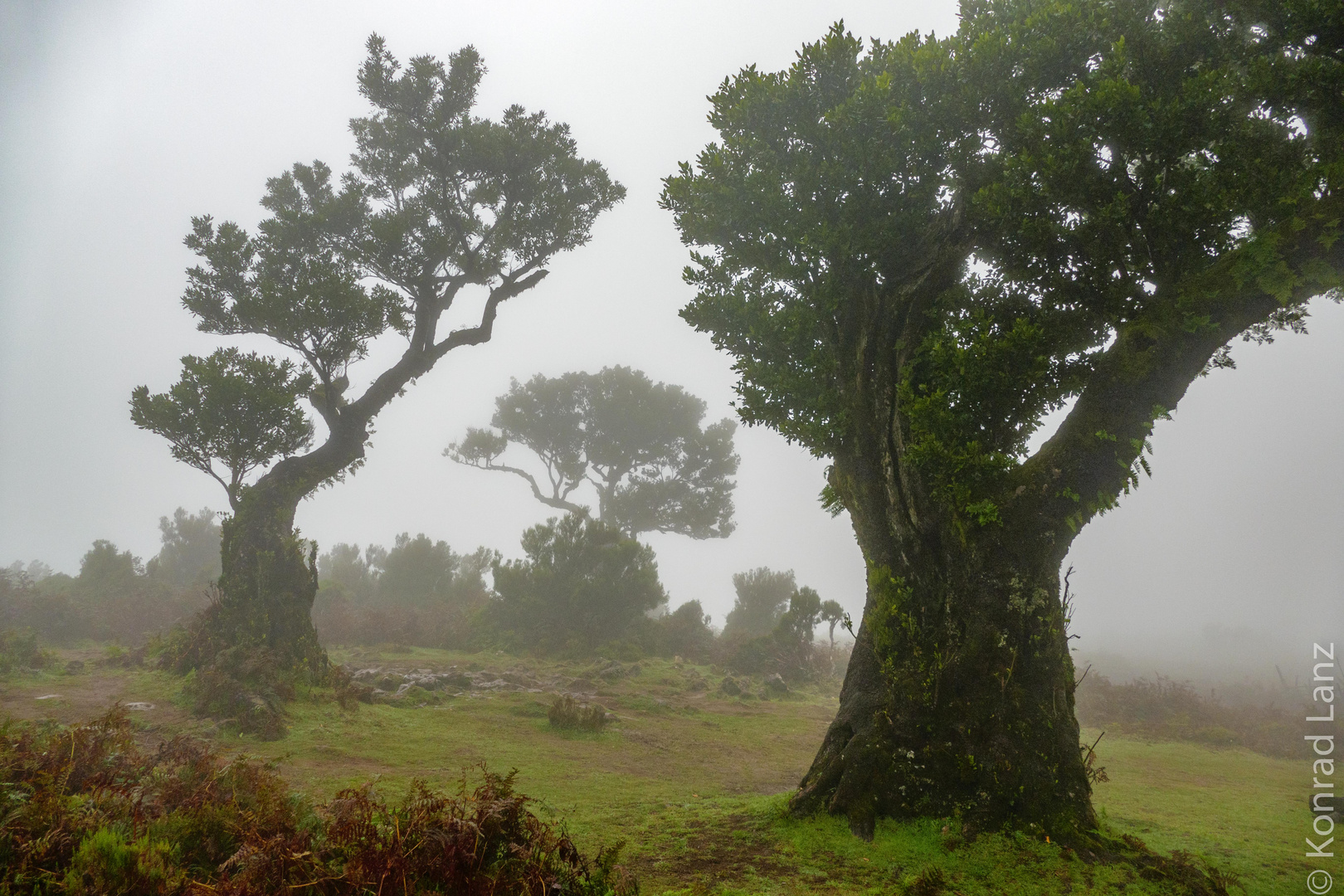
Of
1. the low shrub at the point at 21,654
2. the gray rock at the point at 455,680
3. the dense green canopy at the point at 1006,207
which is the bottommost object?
the low shrub at the point at 21,654

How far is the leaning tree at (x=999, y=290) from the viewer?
675cm

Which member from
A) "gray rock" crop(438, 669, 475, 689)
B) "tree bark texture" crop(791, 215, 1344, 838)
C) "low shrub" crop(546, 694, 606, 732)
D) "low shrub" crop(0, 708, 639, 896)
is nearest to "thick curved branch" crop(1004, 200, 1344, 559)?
"tree bark texture" crop(791, 215, 1344, 838)

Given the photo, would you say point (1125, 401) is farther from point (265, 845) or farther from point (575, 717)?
point (575, 717)

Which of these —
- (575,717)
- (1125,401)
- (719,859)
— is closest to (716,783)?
(575,717)

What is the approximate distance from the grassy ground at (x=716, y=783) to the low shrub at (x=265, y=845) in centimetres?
159

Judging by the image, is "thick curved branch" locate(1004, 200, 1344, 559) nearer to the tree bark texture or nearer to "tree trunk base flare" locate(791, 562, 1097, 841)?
the tree bark texture

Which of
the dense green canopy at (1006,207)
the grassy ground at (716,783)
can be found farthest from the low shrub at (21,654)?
the dense green canopy at (1006,207)

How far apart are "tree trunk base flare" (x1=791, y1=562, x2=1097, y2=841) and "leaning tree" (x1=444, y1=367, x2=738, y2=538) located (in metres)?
31.0

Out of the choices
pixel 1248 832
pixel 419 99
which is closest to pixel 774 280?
pixel 1248 832

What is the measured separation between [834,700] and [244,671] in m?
19.0

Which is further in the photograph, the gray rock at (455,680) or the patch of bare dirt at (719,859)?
the gray rock at (455,680)

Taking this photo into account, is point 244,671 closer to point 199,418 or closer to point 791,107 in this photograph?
point 199,418

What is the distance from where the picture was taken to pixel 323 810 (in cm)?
499

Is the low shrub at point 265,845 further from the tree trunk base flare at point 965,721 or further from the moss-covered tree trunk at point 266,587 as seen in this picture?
the moss-covered tree trunk at point 266,587
